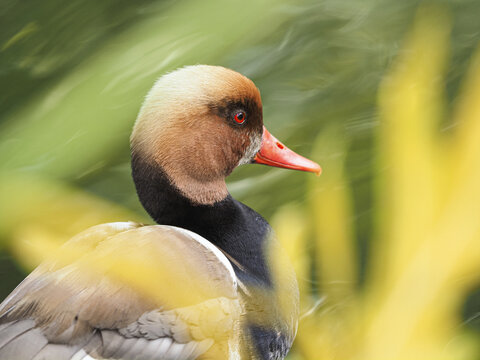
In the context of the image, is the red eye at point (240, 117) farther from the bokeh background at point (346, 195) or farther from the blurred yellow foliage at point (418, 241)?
the blurred yellow foliage at point (418, 241)

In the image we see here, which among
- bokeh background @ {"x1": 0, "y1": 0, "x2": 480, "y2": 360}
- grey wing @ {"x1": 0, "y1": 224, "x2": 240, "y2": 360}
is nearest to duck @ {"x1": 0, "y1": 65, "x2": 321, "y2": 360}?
grey wing @ {"x1": 0, "y1": 224, "x2": 240, "y2": 360}

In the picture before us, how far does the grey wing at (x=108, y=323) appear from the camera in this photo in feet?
4.10

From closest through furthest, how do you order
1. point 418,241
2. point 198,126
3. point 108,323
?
1. point 418,241
2. point 108,323
3. point 198,126

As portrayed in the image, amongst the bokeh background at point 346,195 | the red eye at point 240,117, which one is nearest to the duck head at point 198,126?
the red eye at point 240,117

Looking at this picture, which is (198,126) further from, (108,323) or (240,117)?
(108,323)

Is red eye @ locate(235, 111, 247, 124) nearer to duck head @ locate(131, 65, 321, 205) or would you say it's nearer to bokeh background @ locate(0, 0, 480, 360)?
duck head @ locate(131, 65, 321, 205)

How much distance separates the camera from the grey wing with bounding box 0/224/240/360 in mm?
1250

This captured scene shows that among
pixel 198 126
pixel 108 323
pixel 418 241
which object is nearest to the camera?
pixel 418 241

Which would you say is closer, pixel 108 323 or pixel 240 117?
pixel 108 323

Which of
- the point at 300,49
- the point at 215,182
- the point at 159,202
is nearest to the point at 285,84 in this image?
the point at 300,49

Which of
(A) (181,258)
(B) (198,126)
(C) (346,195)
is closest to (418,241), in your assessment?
(C) (346,195)

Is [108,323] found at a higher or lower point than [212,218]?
higher

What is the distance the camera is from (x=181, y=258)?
1.30m

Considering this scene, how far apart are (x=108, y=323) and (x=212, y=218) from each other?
0.54 m
